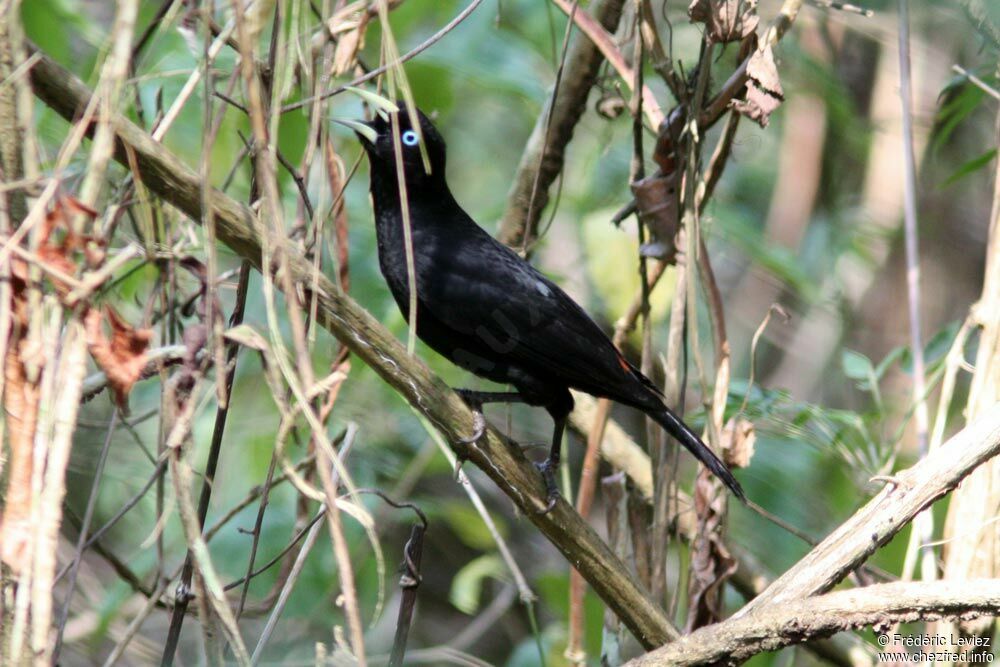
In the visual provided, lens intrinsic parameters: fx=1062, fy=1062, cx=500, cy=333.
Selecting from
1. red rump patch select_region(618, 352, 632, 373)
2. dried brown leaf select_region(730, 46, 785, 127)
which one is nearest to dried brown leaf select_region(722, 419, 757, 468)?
red rump patch select_region(618, 352, 632, 373)

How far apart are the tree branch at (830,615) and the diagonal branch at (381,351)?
0.60 meters

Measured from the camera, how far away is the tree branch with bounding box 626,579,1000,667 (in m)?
1.83

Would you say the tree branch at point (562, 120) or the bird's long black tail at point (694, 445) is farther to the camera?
the tree branch at point (562, 120)

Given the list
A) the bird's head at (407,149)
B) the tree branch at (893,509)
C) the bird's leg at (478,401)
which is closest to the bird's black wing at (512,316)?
the bird's leg at (478,401)

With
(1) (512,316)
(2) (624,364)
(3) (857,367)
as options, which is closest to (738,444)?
(2) (624,364)

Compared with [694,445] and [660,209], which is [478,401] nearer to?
[694,445]

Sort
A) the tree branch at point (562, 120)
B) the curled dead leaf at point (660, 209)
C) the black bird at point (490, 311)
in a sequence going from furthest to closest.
Answer: the tree branch at point (562, 120), the black bird at point (490, 311), the curled dead leaf at point (660, 209)

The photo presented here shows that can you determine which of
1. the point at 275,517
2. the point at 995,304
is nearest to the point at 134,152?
the point at 995,304

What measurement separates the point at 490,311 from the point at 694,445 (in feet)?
2.58

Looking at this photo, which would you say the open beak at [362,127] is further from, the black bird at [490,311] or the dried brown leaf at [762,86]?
the dried brown leaf at [762,86]

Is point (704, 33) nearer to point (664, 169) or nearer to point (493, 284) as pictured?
point (664, 169)

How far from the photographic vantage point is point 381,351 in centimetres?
204

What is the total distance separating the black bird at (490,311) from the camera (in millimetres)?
3348

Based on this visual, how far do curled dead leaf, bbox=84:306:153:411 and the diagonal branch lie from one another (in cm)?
23
